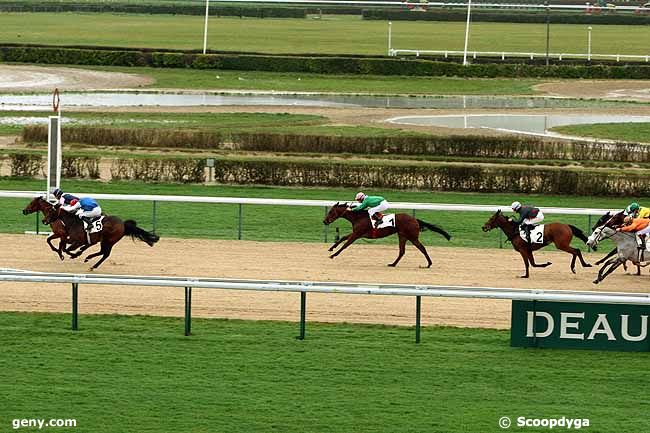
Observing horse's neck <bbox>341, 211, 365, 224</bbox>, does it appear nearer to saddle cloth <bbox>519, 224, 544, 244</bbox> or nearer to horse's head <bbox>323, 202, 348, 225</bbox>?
horse's head <bbox>323, 202, 348, 225</bbox>

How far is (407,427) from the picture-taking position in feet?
31.9

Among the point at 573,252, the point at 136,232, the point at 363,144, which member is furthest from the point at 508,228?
the point at 363,144

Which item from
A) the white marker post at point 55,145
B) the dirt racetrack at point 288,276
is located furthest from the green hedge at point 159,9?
the dirt racetrack at point 288,276

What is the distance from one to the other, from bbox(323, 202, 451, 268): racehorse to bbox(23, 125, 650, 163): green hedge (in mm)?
9726

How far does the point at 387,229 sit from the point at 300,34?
52.2 m

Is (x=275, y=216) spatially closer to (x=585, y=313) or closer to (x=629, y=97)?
(x=585, y=313)

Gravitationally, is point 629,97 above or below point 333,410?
above

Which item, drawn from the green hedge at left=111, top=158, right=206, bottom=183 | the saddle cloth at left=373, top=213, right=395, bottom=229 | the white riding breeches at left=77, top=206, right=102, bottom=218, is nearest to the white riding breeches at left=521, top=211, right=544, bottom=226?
the saddle cloth at left=373, top=213, right=395, bottom=229

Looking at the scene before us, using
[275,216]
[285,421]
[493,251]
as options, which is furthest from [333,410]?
[275,216]

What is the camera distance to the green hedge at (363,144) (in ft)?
87.4

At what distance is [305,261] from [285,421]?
6986 millimetres

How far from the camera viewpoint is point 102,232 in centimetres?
1584

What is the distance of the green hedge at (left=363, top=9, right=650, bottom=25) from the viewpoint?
7975cm

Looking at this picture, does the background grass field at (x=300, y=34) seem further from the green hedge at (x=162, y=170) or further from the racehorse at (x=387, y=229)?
the racehorse at (x=387, y=229)
